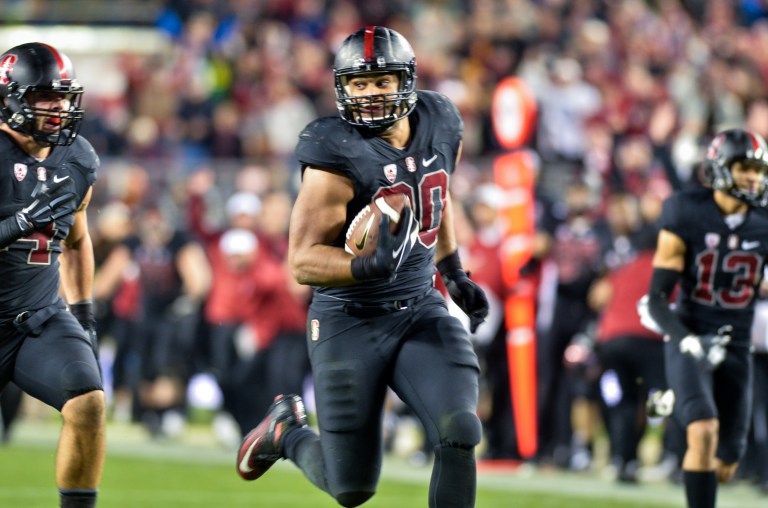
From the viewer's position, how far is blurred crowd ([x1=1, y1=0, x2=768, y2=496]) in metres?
9.73

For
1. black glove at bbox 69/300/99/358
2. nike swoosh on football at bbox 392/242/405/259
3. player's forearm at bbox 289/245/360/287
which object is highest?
nike swoosh on football at bbox 392/242/405/259

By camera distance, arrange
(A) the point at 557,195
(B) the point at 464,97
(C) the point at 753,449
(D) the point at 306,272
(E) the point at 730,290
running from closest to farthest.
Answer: (D) the point at 306,272 < (E) the point at 730,290 < (C) the point at 753,449 < (A) the point at 557,195 < (B) the point at 464,97

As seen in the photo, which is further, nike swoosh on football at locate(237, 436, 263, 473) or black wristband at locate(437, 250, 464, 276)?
nike swoosh on football at locate(237, 436, 263, 473)

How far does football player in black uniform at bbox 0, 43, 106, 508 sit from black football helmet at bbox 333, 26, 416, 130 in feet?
3.44

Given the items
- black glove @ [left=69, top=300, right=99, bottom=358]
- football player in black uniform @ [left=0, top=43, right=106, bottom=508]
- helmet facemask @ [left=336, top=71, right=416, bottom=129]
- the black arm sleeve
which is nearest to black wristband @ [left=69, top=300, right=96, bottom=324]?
black glove @ [left=69, top=300, right=99, bottom=358]

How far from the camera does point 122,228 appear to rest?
11703mm

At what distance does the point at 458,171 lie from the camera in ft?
40.4

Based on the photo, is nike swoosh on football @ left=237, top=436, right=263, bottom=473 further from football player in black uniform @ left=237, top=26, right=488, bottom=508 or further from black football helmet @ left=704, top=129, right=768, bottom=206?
black football helmet @ left=704, top=129, right=768, bottom=206

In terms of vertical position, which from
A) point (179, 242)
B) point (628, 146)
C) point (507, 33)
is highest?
point (507, 33)

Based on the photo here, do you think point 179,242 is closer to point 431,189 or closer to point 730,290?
point 730,290

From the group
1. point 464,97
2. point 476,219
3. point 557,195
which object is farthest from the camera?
point 464,97

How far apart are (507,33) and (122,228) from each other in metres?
4.43

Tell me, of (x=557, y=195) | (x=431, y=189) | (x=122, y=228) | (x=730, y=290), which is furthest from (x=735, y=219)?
(x=122, y=228)

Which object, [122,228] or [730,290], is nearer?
[730,290]
